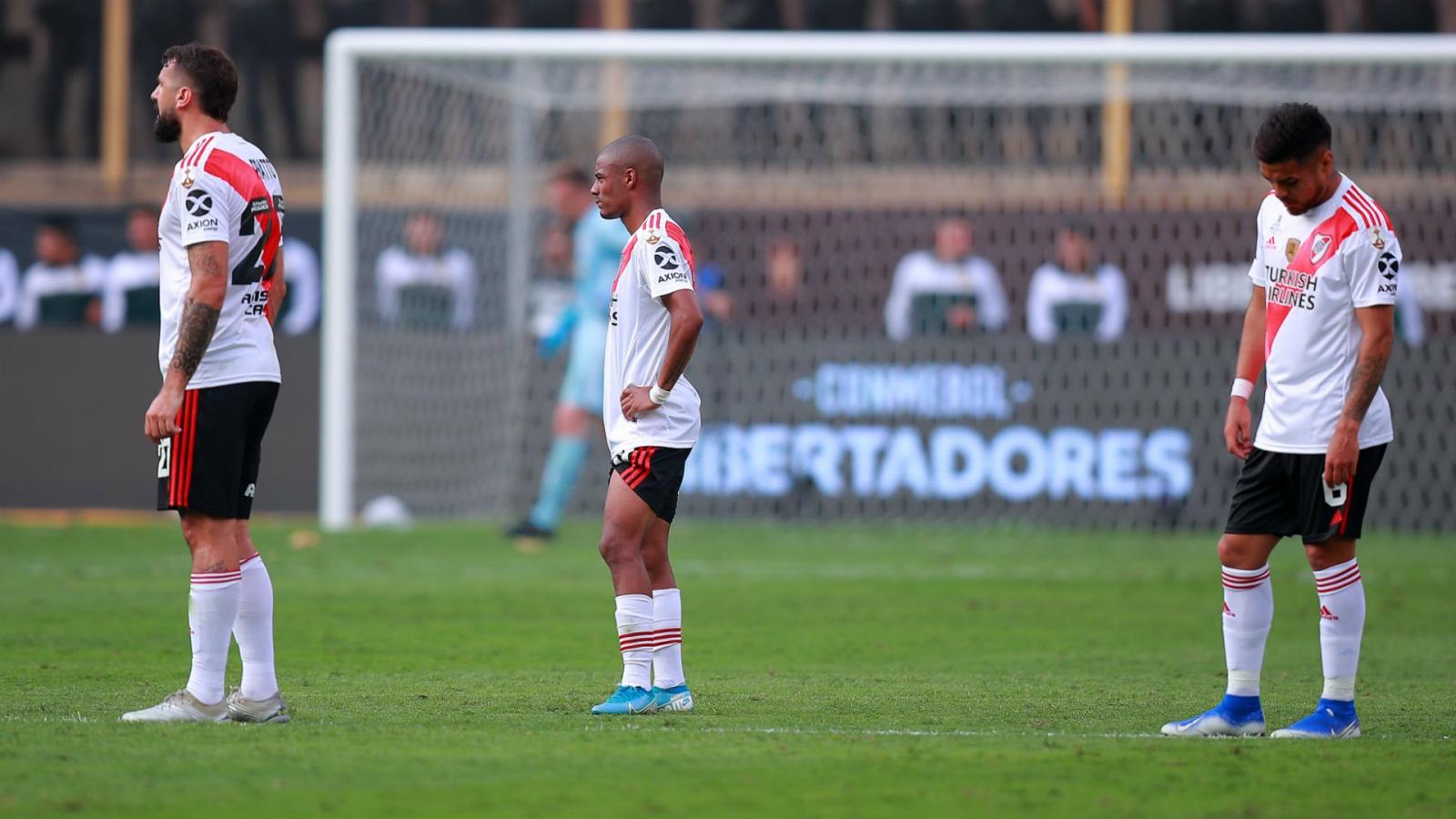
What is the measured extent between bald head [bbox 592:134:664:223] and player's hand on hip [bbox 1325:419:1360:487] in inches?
89.6

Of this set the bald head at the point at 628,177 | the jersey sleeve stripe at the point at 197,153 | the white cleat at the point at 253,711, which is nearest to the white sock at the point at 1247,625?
the bald head at the point at 628,177

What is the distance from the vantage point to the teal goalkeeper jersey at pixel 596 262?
40.2ft

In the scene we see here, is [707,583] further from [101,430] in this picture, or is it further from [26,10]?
[26,10]

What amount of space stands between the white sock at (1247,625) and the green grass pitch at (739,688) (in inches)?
11.5

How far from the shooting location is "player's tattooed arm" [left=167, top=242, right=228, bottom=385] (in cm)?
563

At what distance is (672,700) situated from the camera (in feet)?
20.6

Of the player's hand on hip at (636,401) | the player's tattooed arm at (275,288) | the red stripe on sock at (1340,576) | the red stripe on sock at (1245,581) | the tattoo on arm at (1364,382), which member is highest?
the player's tattooed arm at (275,288)

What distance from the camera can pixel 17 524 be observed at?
1463 cm

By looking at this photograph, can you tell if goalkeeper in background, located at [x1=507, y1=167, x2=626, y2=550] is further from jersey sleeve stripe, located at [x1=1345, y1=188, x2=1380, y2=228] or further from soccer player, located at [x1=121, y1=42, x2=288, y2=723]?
jersey sleeve stripe, located at [x1=1345, y1=188, x2=1380, y2=228]

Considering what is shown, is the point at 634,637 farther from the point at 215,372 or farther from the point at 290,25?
the point at 290,25

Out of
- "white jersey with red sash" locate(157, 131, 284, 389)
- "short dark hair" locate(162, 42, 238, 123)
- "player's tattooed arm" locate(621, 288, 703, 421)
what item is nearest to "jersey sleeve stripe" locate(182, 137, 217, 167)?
"white jersey with red sash" locate(157, 131, 284, 389)

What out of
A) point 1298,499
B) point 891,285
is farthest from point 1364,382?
point 891,285

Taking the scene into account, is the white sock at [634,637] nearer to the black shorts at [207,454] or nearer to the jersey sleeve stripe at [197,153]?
the black shorts at [207,454]

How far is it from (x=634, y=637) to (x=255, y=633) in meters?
Answer: 1.20
